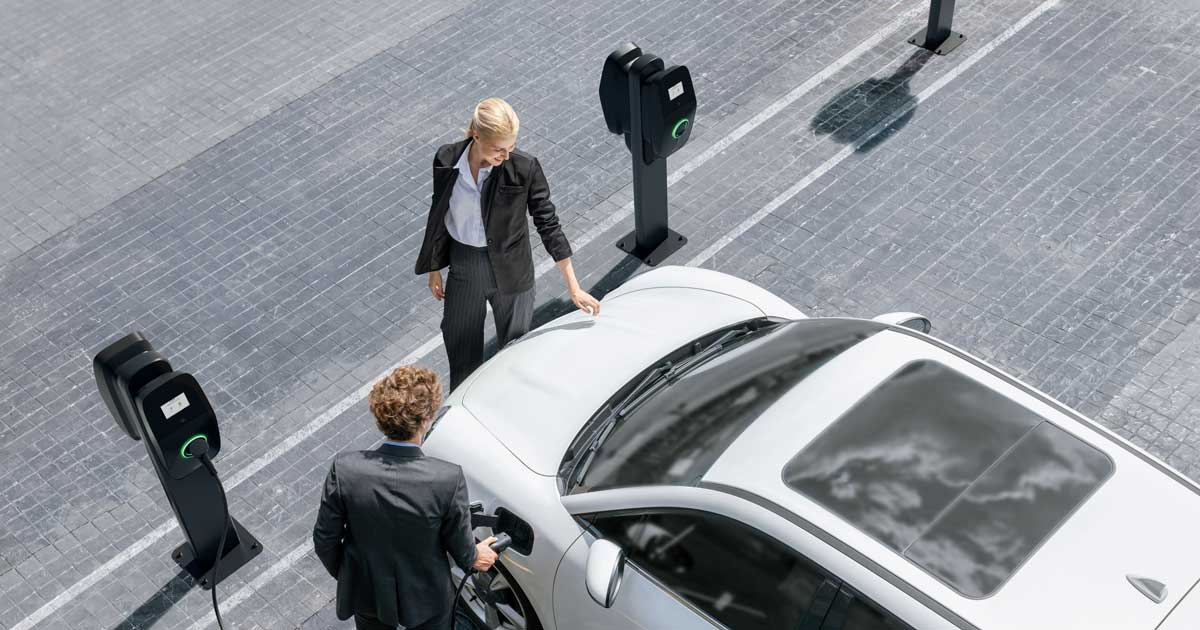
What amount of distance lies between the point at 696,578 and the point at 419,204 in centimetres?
443

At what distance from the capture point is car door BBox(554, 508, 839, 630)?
14.6ft

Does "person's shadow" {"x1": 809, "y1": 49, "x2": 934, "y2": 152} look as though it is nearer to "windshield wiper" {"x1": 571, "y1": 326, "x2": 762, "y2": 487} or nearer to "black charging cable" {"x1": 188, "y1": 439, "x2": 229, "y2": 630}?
"windshield wiper" {"x1": 571, "y1": 326, "x2": 762, "y2": 487}

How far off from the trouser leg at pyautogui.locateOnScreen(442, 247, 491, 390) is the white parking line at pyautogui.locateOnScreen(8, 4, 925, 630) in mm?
622

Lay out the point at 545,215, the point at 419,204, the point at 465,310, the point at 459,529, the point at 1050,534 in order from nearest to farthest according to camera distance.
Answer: the point at 1050,534
the point at 459,529
the point at 545,215
the point at 465,310
the point at 419,204

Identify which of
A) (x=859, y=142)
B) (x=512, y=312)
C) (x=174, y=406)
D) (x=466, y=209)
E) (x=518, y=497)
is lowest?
(x=859, y=142)

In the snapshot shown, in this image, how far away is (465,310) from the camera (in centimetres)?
662

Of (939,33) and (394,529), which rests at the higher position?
(394,529)

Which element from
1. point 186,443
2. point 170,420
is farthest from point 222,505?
point 170,420

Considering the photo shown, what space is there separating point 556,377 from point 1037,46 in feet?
18.5

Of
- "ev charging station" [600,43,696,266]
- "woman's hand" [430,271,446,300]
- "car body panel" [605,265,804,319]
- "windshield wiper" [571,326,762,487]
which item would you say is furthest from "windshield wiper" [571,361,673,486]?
"ev charging station" [600,43,696,266]

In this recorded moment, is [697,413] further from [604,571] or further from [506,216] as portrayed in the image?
[506,216]

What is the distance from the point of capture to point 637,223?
7902mm

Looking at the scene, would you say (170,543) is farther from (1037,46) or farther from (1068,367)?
(1037,46)

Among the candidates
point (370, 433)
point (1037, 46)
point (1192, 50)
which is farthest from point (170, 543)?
point (1192, 50)
